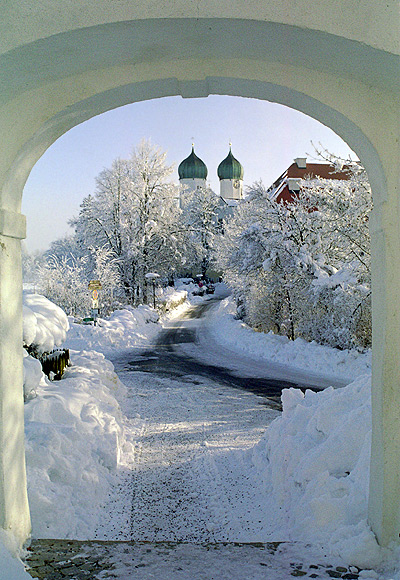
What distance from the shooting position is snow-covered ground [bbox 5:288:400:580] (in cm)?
404

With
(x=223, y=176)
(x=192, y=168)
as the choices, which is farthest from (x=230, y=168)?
(x=192, y=168)

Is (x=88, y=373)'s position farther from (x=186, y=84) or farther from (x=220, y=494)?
(x=186, y=84)

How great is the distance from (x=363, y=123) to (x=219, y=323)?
23.0m

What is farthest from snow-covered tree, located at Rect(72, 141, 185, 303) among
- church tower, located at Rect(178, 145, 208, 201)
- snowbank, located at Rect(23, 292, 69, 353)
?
church tower, located at Rect(178, 145, 208, 201)

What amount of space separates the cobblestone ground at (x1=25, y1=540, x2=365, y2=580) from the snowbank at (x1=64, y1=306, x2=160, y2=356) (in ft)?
42.4

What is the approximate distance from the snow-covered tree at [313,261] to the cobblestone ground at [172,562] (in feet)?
Result: 37.5

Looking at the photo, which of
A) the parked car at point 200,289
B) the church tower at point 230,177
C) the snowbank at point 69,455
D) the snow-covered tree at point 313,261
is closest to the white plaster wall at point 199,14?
the snowbank at point 69,455

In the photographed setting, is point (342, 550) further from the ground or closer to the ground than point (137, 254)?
closer to the ground

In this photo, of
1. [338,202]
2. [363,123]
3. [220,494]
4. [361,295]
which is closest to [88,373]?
[220,494]

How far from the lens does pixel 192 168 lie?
64375 mm

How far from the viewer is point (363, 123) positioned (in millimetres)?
3195

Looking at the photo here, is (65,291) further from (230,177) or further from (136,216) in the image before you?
(230,177)

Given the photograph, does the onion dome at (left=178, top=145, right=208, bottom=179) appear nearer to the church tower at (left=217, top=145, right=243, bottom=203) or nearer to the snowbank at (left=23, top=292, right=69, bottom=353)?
the church tower at (left=217, top=145, right=243, bottom=203)

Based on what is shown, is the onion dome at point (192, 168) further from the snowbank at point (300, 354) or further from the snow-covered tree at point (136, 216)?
the snowbank at point (300, 354)
